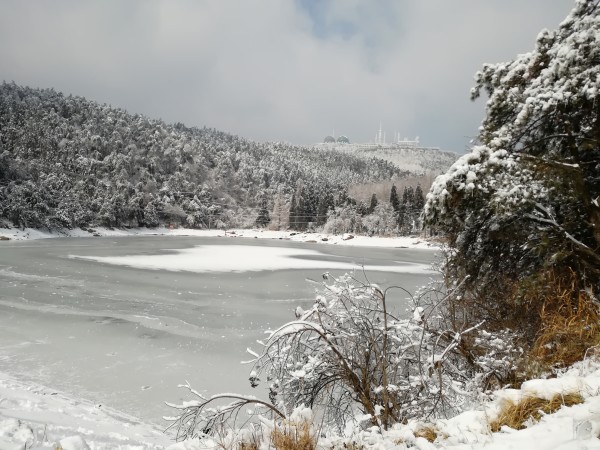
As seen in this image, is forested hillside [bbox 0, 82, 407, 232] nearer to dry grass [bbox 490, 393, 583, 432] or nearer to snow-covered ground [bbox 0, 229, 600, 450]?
snow-covered ground [bbox 0, 229, 600, 450]

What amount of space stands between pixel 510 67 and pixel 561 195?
2313mm

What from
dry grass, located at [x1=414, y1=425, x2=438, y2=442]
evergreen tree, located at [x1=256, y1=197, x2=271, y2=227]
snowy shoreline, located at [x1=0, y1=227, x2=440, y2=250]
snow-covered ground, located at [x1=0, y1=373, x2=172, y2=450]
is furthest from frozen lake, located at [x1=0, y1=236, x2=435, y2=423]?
evergreen tree, located at [x1=256, y1=197, x2=271, y2=227]

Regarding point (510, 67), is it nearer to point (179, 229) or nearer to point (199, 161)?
point (179, 229)

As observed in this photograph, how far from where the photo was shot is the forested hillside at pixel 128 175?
68.3 m

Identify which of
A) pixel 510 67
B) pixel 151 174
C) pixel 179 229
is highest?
pixel 151 174

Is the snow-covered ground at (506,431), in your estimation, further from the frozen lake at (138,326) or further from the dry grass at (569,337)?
the frozen lake at (138,326)

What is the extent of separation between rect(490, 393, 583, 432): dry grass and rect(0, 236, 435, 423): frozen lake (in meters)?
2.86

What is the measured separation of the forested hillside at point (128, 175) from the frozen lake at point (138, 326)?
163ft

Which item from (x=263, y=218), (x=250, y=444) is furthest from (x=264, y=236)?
(x=250, y=444)

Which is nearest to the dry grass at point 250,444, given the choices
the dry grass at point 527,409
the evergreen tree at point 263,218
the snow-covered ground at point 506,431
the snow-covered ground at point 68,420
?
the snow-covered ground at point 506,431

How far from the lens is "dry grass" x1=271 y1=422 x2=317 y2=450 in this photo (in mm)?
2561

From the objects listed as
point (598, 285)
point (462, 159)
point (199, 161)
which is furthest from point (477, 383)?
point (199, 161)

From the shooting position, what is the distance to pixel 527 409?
2.53 m

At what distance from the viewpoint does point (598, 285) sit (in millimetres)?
4406
